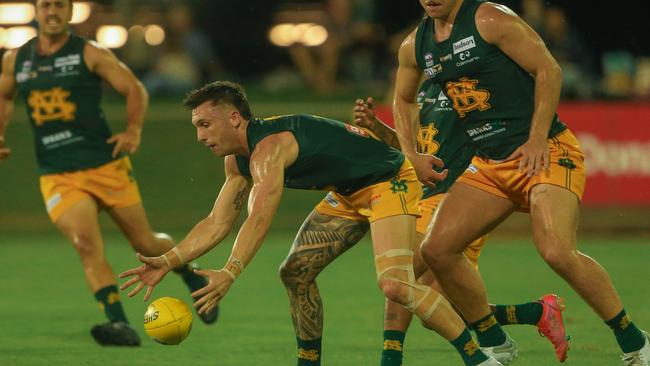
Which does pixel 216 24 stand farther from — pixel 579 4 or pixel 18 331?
pixel 18 331

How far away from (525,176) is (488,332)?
41.6 inches

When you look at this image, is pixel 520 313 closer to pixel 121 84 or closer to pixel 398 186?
pixel 398 186

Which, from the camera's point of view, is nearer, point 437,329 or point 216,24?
point 437,329

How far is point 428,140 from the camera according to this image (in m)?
8.34

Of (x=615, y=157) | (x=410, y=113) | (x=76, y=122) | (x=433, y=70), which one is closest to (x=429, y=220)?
(x=410, y=113)

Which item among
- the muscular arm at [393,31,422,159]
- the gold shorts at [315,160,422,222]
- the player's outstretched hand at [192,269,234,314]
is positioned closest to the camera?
the player's outstretched hand at [192,269,234,314]

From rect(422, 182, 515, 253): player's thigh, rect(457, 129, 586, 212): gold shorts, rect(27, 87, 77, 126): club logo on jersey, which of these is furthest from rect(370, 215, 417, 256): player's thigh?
rect(27, 87, 77, 126): club logo on jersey

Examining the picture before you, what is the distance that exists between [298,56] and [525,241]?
446 centimetres

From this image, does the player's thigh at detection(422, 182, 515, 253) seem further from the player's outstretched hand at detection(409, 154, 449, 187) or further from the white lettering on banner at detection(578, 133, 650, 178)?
the white lettering on banner at detection(578, 133, 650, 178)

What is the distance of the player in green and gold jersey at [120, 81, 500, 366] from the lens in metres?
6.51

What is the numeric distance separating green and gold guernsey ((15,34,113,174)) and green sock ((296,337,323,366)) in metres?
2.86

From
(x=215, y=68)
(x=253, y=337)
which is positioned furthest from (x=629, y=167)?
(x=253, y=337)

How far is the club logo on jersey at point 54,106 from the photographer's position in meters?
9.41

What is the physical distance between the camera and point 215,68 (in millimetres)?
17500
